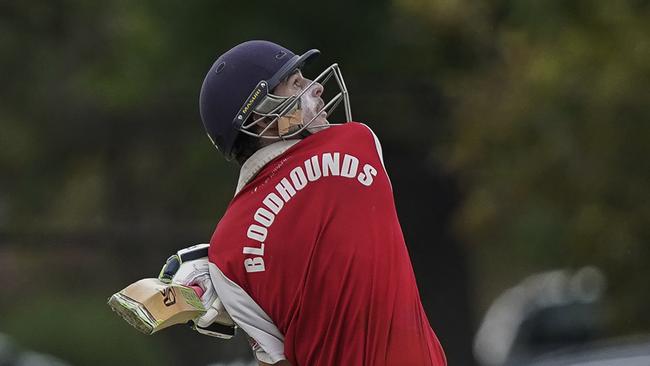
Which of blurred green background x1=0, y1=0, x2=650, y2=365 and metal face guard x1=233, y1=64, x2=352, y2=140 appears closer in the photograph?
metal face guard x1=233, y1=64, x2=352, y2=140

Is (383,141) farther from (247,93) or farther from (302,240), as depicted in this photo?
(302,240)

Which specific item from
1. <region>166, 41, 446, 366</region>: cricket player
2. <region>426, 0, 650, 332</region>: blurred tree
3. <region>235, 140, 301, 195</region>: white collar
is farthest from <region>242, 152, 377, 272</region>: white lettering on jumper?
<region>426, 0, 650, 332</region>: blurred tree

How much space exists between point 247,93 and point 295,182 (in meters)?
0.31

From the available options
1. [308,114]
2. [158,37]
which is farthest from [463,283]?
[308,114]

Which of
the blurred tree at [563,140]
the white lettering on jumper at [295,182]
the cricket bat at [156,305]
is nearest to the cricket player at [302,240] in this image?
the white lettering on jumper at [295,182]

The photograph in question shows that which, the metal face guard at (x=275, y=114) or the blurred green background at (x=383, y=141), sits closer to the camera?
the metal face guard at (x=275, y=114)

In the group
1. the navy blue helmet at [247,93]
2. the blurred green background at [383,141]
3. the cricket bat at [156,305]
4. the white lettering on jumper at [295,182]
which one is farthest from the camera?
the blurred green background at [383,141]

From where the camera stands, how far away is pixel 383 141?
51.6ft

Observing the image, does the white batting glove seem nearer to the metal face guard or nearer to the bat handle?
the bat handle

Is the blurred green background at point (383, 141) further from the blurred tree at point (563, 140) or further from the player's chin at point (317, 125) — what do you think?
the player's chin at point (317, 125)

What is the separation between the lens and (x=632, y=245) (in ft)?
44.3

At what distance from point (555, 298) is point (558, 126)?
4.45 metres

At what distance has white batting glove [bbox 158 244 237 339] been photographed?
4301 mm

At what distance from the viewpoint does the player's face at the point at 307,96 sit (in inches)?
171
